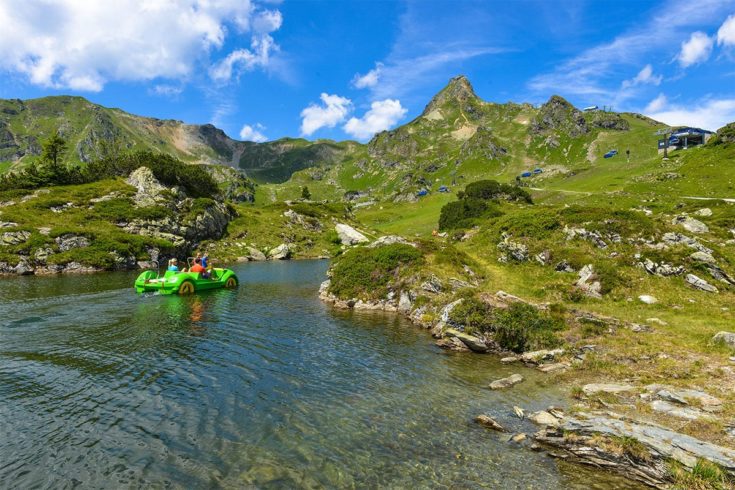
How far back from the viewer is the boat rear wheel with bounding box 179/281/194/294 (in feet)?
152

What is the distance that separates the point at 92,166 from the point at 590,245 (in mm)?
146351

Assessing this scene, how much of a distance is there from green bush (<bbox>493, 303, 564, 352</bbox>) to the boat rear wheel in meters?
36.9

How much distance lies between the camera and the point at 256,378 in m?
20.9

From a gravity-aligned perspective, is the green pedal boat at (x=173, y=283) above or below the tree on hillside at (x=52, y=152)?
below

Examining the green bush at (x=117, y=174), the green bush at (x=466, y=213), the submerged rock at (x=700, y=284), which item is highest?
the green bush at (x=117, y=174)

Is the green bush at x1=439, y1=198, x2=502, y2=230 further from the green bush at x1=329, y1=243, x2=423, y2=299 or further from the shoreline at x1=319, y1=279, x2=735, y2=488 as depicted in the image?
the shoreline at x1=319, y1=279, x2=735, y2=488

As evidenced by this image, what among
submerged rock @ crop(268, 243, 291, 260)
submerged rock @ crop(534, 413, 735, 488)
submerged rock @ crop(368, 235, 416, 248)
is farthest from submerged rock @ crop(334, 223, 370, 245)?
submerged rock @ crop(534, 413, 735, 488)

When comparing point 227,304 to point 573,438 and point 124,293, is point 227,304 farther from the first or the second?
point 573,438

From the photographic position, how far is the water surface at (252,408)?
12695mm

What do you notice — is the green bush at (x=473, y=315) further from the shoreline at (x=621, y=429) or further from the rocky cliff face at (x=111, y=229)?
the rocky cliff face at (x=111, y=229)

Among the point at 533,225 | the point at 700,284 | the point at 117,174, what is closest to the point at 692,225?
the point at 533,225

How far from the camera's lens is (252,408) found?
1728 cm

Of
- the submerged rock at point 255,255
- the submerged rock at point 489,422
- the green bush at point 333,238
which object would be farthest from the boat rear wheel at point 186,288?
the green bush at point 333,238

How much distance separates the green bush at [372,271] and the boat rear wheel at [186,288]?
59.0ft
